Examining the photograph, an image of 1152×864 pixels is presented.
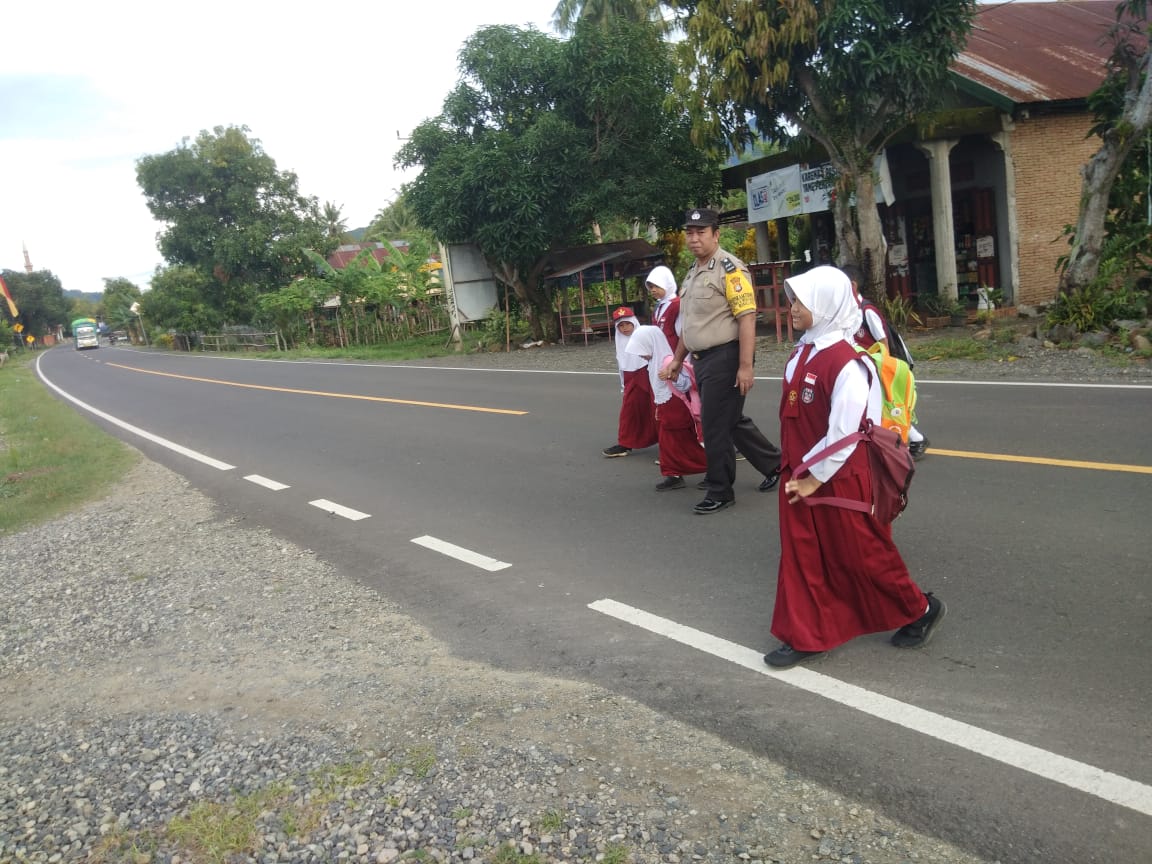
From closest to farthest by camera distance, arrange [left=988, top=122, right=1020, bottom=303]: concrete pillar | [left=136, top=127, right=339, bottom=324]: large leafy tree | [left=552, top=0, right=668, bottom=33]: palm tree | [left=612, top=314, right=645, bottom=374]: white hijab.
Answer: [left=612, top=314, right=645, bottom=374]: white hijab → [left=988, top=122, right=1020, bottom=303]: concrete pillar → [left=552, top=0, right=668, bottom=33]: palm tree → [left=136, top=127, right=339, bottom=324]: large leafy tree

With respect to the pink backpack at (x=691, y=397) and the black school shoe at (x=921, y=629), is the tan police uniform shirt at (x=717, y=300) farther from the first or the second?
the black school shoe at (x=921, y=629)

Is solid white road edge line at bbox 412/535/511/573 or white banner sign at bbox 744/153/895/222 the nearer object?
solid white road edge line at bbox 412/535/511/573

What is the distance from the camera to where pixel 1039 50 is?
19500 mm

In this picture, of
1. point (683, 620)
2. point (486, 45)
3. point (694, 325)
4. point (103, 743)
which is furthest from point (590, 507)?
point (486, 45)

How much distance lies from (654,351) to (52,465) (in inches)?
340

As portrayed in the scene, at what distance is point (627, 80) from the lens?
20.6 m

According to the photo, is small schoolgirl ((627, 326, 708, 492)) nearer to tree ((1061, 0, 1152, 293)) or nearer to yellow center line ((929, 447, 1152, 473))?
yellow center line ((929, 447, 1152, 473))

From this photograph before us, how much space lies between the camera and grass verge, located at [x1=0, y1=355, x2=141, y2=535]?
30.8 feet

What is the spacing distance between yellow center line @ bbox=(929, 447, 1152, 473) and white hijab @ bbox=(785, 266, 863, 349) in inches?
139

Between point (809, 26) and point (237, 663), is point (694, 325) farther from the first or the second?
point (809, 26)

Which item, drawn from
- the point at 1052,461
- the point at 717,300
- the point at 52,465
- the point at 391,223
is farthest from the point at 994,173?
the point at 391,223

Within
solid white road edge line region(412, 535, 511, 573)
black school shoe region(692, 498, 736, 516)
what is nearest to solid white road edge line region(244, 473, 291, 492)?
solid white road edge line region(412, 535, 511, 573)

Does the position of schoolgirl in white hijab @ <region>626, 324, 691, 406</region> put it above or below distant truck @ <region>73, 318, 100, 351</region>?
below

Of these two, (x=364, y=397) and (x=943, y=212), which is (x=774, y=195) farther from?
(x=364, y=397)
